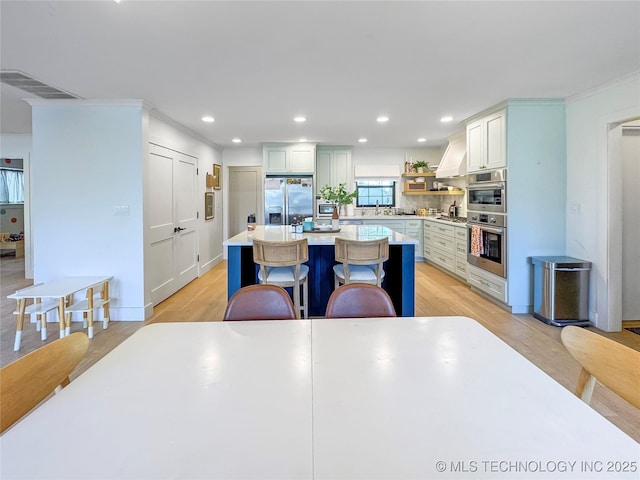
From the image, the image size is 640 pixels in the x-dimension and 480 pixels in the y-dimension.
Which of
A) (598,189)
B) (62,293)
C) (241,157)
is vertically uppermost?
(241,157)

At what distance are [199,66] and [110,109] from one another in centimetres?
161

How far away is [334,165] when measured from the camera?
732cm

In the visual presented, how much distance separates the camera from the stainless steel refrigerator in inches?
266

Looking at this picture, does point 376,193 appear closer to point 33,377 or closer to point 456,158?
point 456,158

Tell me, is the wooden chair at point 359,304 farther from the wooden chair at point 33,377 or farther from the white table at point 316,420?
the wooden chair at point 33,377

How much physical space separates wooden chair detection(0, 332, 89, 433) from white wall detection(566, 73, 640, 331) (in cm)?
437

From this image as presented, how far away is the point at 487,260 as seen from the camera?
4.51m

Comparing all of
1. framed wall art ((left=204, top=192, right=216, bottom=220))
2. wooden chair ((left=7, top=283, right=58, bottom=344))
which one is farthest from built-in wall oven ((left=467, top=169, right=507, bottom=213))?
wooden chair ((left=7, top=283, right=58, bottom=344))

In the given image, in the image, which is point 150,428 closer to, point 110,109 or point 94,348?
point 94,348

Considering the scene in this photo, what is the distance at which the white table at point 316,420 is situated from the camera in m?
0.68

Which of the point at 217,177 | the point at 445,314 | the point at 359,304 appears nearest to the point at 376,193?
the point at 217,177

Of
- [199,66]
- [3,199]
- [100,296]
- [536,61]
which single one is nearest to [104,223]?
[100,296]

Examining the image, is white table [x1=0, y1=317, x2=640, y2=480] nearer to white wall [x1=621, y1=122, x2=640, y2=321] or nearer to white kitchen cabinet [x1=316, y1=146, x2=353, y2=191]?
white wall [x1=621, y1=122, x2=640, y2=321]

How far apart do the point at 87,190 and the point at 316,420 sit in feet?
13.5
